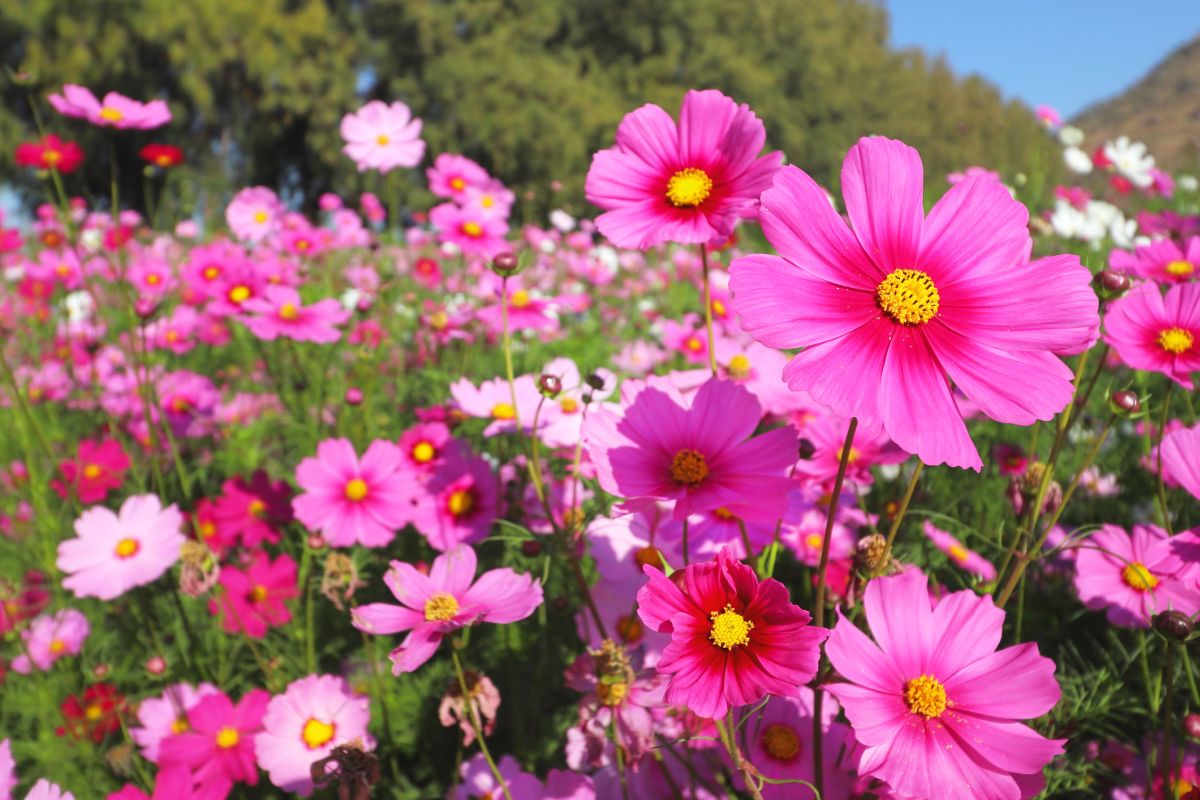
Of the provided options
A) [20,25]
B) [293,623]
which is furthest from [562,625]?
[20,25]

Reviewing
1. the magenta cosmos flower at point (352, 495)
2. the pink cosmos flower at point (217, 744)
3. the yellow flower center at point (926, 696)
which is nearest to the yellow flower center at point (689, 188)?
the yellow flower center at point (926, 696)

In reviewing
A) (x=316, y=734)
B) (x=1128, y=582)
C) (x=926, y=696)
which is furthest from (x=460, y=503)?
(x=1128, y=582)

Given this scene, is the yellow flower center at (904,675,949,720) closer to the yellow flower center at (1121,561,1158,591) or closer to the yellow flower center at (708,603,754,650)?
the yellow flower center at (708,603,754,650)

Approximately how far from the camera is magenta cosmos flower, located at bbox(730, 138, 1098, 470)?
0.53 m

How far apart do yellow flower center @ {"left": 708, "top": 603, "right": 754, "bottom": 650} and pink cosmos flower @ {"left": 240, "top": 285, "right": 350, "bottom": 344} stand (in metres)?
1.07

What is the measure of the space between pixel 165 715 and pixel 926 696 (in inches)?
43.3

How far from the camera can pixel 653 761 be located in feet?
2.94

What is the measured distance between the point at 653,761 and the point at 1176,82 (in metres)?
39.6

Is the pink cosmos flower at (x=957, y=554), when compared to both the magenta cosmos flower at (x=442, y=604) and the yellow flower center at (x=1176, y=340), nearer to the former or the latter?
the yellow flower center at (x=1176, y=340)

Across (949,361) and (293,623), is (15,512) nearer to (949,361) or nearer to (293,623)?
(293,623)

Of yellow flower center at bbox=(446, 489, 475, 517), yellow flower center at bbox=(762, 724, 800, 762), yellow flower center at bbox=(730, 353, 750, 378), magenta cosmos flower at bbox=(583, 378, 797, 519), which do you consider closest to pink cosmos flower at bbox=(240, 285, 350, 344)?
yellow flower center at bbox=(446, 489, 475, 517)

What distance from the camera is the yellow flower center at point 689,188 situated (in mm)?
770

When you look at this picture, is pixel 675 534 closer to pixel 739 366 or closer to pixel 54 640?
pixel 739 366

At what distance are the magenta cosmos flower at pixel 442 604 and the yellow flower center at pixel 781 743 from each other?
32cm
